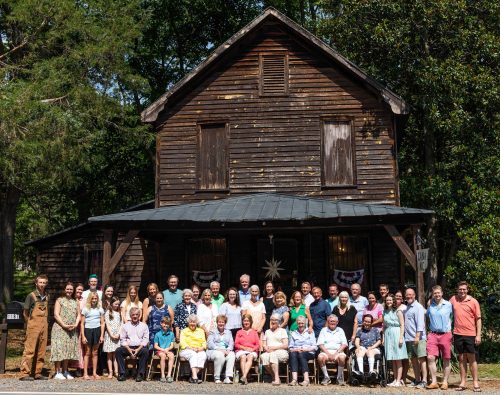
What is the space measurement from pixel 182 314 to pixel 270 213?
3.03 m

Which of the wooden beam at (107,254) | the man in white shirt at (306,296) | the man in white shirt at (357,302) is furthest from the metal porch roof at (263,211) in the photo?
the man in white shirt at (357,302)

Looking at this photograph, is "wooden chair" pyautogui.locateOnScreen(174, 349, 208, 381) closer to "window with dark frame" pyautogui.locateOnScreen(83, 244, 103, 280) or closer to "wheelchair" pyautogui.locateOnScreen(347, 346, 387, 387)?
"wheelchair" pyautogui.locateOnScreen(347, 346, 387, 387)

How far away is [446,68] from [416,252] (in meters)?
8.03

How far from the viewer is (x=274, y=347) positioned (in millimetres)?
11586

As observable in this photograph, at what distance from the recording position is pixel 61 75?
19.3m

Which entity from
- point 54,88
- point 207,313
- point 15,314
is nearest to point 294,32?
point 54,88

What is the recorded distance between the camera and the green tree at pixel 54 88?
54.9 feet

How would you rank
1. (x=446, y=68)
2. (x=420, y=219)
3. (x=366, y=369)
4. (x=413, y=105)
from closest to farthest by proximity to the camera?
(x=366, y=369) → (x=420, y=219) → (x=446, y=68) → (x=413, y=105)

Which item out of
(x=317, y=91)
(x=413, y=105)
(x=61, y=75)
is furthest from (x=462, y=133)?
(x=61, y=75)

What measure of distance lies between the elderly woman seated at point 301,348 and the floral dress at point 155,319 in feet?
8.03

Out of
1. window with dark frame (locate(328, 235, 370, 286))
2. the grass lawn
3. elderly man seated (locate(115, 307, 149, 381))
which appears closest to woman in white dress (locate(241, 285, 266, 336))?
elderly man seated (locate(115, 307, 149, 381))

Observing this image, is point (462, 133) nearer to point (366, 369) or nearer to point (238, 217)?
point (238, 217)

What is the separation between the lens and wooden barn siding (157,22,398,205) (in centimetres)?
1709

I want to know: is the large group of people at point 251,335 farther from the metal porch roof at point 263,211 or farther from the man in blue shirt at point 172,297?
the metal porch roof at point 263,211
